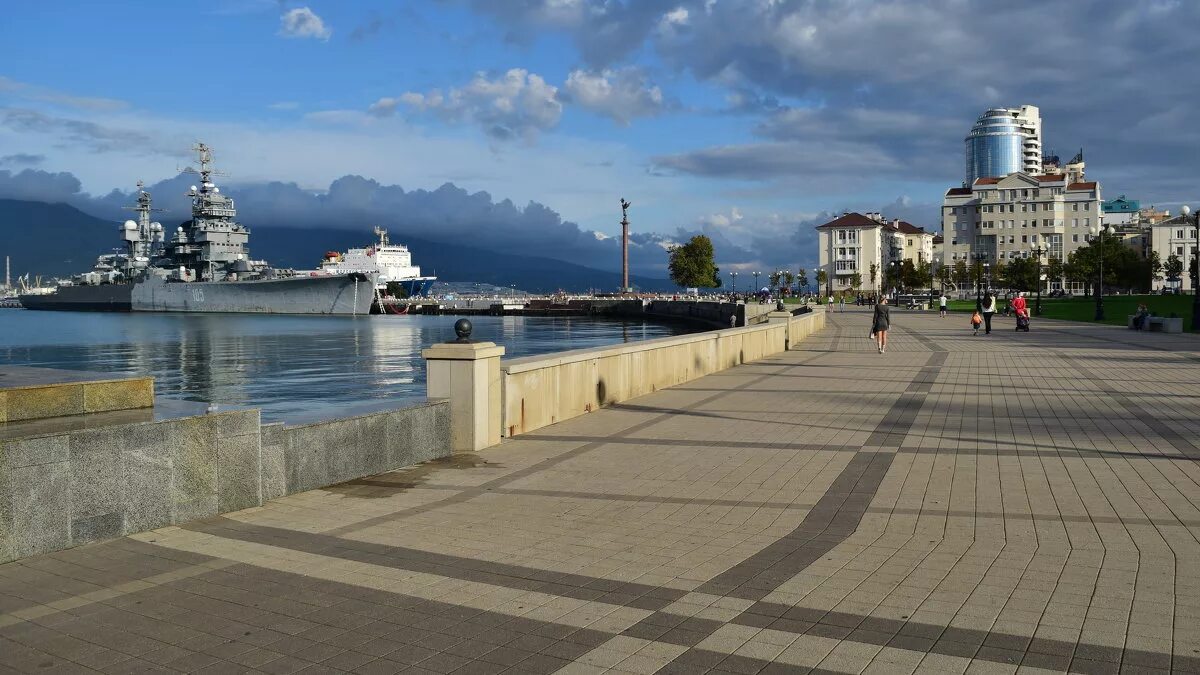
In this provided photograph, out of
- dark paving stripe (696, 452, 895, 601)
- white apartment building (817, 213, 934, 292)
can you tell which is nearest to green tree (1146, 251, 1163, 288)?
white apartment building (817, 213, 934, 292)

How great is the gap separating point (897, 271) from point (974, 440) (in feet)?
372

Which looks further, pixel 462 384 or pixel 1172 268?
pixel 1172 268

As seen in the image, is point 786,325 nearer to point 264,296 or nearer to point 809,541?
point 809,541

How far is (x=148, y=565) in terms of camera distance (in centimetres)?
585

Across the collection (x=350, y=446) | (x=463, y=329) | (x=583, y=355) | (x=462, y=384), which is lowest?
(x=350, y=446)

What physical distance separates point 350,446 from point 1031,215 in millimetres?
141511

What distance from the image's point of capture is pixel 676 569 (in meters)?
5.75

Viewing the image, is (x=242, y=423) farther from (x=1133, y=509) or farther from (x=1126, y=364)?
(x=1126, y=364)

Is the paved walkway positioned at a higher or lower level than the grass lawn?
lower

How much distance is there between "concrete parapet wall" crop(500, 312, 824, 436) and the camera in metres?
11.2

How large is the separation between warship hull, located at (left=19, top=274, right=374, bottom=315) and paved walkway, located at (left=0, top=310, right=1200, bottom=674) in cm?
11494

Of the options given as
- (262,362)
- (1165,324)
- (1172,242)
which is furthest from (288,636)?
(1172,242)

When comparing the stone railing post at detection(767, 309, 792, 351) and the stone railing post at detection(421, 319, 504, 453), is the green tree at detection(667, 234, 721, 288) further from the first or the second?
the stone railing post at detection(421, 319, 504, 453)

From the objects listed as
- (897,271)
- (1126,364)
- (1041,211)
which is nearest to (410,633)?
(1126,364)
